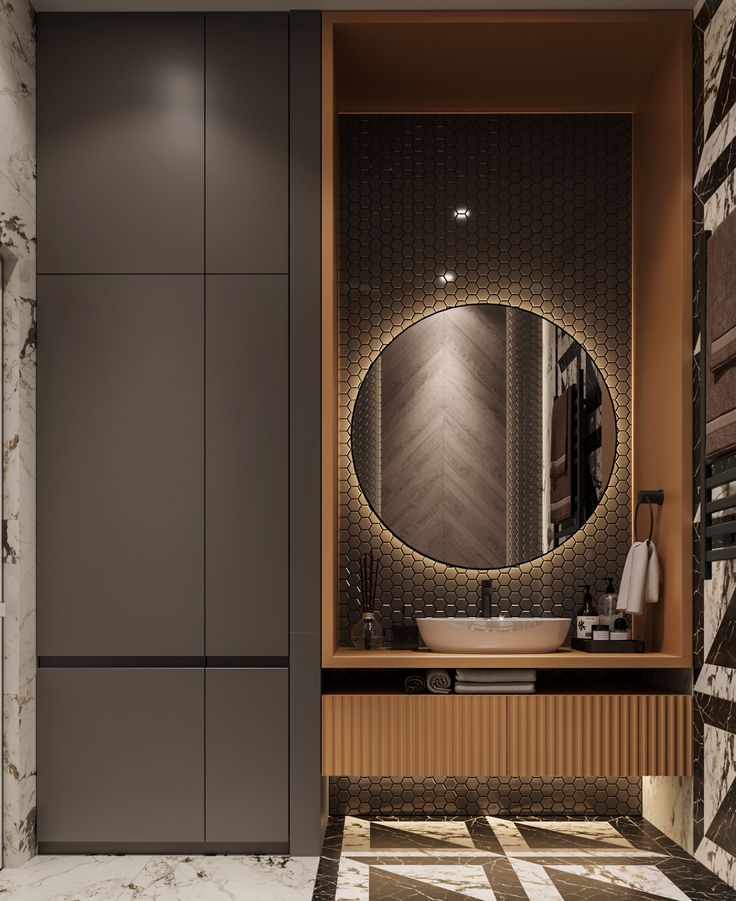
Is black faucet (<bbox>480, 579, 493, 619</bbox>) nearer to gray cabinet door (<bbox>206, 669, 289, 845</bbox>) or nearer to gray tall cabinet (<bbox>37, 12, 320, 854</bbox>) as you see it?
gray tall cabinet (<bbox>37, 12, 320, 854</bbox>)

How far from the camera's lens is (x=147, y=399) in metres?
3.05

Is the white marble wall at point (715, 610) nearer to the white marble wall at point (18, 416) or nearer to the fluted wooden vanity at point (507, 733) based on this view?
the fluted wooden vanity at point (507, 733)

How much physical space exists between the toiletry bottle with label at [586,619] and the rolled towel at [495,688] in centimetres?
30

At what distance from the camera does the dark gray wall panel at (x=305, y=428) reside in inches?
117

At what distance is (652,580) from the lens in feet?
10.2

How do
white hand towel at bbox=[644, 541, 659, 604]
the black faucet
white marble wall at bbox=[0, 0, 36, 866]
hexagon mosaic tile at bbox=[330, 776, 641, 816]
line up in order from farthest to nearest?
hexagon mosaic tile at bbox=[330, 776, 641, 816], the black faucet, white hand towel at bbox=[644, 541, 659, 604], white marble wall at bbox=[0, 0, 36, 866]

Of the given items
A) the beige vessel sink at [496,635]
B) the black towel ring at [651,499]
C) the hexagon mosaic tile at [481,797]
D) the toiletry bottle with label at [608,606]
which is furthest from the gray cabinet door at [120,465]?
the black towel ring at [651,499]

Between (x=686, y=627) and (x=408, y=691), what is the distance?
0.97 metres

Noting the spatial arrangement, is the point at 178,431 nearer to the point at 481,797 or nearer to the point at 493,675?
the point at 493,675

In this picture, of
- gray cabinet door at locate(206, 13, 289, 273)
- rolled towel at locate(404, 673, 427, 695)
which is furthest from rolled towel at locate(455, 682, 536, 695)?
gray cabinet door at locate(206, 13, 289, 273)

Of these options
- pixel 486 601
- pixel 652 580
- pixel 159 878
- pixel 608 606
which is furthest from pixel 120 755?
pixel 652 580

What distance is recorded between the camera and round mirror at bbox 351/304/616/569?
3.48 m

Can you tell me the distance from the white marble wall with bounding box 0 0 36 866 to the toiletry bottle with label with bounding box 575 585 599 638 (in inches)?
75.5

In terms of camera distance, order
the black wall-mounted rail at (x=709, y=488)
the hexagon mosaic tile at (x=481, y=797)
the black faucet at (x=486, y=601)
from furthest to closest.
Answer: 1. the hexagon mosaic tile at (x=481, y=797)
2. the black faucet at (x=486, y=601)
3. the black wall-mounted rail at (x=709, y=488)
